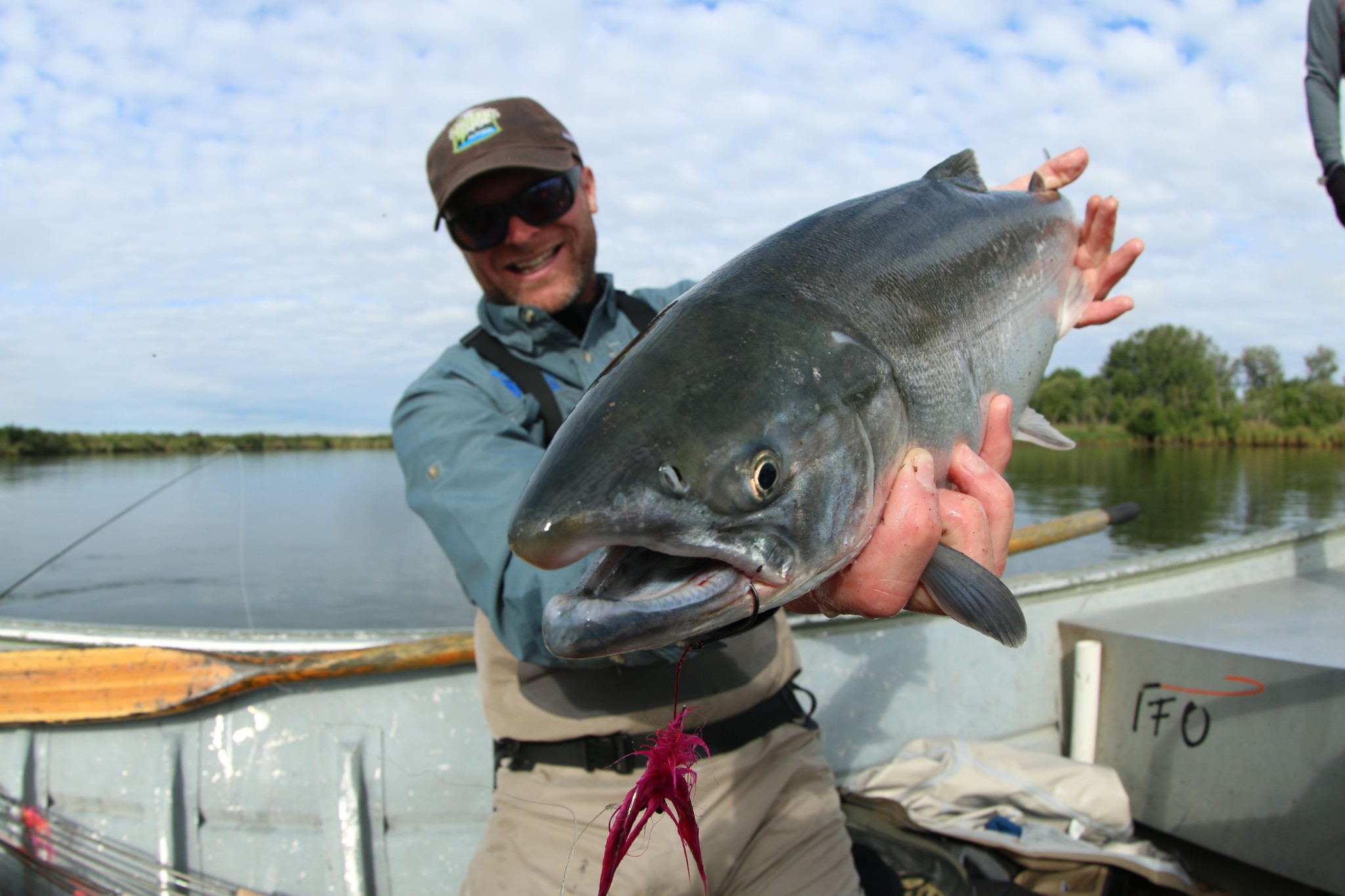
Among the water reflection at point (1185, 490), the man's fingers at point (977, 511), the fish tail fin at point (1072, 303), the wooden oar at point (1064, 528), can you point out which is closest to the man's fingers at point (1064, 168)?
the fish tail fin at point (1072, 303)

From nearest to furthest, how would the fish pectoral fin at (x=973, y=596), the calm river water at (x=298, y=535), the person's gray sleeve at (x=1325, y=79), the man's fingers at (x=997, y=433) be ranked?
1. the fish pectoral fin at (x=973, y=596)
2. the man's fingers at (x=997, y=433)
3. the person's gray sleeve at (x=1325, y=79)
4. the calm river water at (x=298, y=535)

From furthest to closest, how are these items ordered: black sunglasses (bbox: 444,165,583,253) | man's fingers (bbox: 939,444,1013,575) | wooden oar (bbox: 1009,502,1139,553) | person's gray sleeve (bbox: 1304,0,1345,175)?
1. wooden oar (bbox: 1009,502,1139,553)
2. person's gray sleeve (bbox: 1304,0,1345,175)
3. black sunglasses (bbox: 444,165,583,253)
4. man's fingers (bbox: 939,444,1013,575)

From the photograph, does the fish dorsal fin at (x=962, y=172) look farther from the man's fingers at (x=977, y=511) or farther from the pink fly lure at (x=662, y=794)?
the pink fly lure at (x=662, y=794)

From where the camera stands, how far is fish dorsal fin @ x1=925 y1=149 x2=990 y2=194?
2.33 metres

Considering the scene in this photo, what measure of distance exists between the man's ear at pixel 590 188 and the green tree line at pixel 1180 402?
51962mm

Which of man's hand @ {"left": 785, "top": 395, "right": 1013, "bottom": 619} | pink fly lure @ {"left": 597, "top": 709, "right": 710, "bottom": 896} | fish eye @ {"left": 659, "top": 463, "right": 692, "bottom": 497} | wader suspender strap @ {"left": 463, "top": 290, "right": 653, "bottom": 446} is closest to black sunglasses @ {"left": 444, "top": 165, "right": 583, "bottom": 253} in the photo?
wader suspender strap @ {"left": 463, "top": 290, "right": 653, "bottom": 446}

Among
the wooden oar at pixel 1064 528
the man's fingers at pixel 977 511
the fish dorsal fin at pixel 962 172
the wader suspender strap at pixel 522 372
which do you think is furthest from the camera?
the wooden oar at pixel 1064 528

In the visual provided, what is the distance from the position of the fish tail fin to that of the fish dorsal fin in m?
0.53

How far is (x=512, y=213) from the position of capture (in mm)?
3182

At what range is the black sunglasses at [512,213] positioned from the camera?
10.4 feet

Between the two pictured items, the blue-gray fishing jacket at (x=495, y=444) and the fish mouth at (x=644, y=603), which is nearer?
the fish mouth at (x=644, y=603)

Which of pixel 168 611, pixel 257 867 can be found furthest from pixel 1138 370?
pixel 257 867

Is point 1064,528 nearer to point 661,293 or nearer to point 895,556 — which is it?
point 661,293

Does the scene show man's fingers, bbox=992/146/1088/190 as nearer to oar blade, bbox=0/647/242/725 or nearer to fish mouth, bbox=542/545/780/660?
fish mouth, bbox=542/545/780/660
